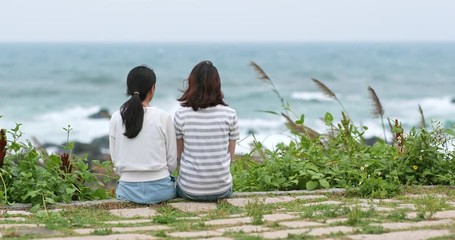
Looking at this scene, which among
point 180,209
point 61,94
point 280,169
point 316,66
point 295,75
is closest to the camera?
point 180,209

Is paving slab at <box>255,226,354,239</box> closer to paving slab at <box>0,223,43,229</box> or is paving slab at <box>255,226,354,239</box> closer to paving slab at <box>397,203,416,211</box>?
paving slab at <box>397,203,416,211</box>

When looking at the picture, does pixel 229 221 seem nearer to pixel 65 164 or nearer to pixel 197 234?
pixel 197 234

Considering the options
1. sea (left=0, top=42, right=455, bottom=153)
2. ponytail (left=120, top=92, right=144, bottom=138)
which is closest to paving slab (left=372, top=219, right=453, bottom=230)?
ponytail (left=120, top=92, right=144, bottom=138)

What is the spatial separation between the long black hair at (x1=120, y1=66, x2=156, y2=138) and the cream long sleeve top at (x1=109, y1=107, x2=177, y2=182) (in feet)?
0.21

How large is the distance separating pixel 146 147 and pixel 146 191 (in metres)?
0.30

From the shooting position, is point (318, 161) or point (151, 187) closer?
point (151, 187)

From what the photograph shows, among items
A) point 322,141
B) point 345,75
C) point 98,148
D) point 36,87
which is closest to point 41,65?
point 36,87

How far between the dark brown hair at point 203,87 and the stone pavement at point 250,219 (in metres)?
0.70

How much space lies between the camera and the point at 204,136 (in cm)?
579

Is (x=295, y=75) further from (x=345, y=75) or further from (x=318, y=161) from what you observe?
(x=318, y=161)

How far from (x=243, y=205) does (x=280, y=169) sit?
1017 mm

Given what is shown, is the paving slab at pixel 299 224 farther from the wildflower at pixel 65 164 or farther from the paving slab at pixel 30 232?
the wildflower at pixel 65 164

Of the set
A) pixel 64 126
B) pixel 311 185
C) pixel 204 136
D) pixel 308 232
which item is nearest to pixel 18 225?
pixel 204 136

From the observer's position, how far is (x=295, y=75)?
47.6m
